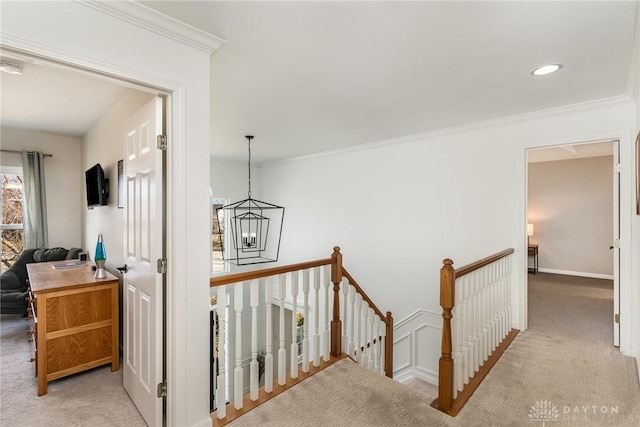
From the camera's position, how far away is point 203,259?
183 centimetres

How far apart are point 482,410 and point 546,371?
0.86 m

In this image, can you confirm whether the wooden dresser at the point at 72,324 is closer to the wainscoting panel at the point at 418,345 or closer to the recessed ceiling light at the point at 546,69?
the wainscoting panel at the point at 418,345

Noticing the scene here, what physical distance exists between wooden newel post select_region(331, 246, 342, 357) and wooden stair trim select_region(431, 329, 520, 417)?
35.6 inches

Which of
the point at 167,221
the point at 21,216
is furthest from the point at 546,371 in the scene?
the point at 21,216

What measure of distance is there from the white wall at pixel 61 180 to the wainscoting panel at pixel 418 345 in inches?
190

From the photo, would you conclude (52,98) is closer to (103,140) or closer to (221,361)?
(103,140)

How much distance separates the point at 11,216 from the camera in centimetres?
412

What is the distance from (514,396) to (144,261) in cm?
270

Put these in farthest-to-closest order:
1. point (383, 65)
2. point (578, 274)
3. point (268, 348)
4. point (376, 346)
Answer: point (578, 274), point (376, 346), point (268, 348), point (383, 65)

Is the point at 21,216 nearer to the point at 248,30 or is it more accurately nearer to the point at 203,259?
the point at 203,259

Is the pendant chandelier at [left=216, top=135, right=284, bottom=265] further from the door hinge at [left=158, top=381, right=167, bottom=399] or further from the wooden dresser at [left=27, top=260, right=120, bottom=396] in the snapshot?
the door hinge at [left=158, top=381, right=167, bottom=399]

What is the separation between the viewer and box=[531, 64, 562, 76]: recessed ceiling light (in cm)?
217

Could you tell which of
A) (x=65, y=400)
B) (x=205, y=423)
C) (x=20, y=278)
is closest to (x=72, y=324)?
(x=65, y=400)

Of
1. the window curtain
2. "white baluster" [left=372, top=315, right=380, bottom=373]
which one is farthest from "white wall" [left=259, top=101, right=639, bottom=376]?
the window curtain
